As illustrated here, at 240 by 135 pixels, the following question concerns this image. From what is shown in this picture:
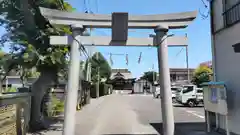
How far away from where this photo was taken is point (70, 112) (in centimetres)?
671

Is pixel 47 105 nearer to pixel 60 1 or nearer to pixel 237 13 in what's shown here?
pixel 60 1

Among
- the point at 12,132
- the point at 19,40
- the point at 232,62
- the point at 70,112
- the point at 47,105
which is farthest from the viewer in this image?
the point at 47,105

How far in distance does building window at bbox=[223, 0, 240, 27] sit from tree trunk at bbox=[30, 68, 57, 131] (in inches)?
269

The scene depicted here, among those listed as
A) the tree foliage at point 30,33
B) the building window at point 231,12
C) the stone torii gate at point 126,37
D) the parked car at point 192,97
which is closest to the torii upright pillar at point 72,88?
the stone torii gate at point 126,37

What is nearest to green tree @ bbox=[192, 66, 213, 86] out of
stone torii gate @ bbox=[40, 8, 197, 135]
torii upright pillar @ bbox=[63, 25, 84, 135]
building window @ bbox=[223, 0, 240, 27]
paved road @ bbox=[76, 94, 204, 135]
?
paved road @ bbox=[76, 94, 204, 135]

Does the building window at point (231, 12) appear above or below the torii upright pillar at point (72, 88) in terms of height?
above

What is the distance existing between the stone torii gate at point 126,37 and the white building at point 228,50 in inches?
70.2

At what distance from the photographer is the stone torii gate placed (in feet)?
22.5

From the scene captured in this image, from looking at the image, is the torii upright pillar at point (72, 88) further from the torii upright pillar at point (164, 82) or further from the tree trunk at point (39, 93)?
the tree trunk at point (39, 93)

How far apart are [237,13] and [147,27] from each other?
3066 mm

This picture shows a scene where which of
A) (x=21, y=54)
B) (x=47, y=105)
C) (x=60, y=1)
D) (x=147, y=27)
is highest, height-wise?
(x=60, y=1)

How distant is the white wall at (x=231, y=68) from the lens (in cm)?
762

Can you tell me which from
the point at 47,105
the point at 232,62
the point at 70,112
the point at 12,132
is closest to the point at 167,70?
the point at 232,62

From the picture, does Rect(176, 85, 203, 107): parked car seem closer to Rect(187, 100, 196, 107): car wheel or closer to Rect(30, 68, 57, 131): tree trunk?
Rect(187, 100, 196, 107): car wheel
